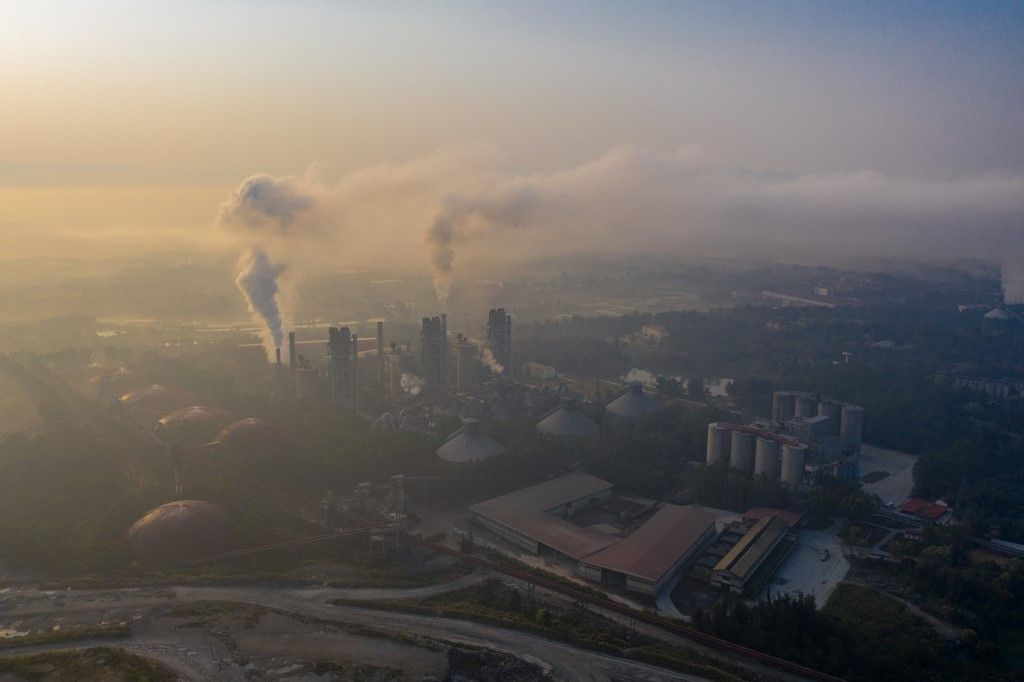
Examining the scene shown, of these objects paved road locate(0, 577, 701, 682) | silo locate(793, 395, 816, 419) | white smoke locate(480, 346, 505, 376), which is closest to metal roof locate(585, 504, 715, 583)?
paved road locate(0, 577, 701, 682)

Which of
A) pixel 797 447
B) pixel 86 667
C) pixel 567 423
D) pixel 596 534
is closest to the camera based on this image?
pixel 86 667

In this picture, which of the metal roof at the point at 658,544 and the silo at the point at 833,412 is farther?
the silo at the point at 833,412

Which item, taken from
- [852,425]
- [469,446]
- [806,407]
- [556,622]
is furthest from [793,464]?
[556,622]

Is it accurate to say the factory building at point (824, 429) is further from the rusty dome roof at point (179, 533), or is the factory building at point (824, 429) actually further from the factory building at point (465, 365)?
the rusty dome roof at point (179, 533)

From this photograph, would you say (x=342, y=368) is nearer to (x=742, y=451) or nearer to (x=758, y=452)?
(x=742, y=451)

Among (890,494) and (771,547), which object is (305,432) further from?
(890,494)

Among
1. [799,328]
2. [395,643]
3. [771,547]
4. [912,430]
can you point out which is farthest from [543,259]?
[395,643]

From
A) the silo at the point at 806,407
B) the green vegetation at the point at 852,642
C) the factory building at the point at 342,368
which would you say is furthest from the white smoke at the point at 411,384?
the green vegetation at the point at 852,642

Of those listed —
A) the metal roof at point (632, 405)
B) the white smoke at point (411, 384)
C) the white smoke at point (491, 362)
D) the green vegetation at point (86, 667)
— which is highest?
the white smoke at point (491, 362)
